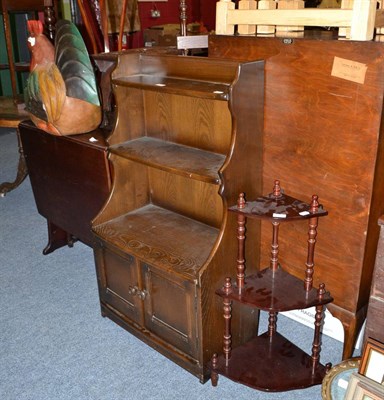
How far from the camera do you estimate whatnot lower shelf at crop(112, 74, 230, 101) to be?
5.54ft

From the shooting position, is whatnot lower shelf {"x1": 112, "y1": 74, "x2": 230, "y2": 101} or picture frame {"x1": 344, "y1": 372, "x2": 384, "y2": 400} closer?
picture frame {"x1": 344, "y1": 372, "x2": 384, "y2": 400}

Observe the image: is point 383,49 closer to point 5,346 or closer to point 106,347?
point 106,347

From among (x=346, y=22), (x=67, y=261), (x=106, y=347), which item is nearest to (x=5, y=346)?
(x=106, y=347)

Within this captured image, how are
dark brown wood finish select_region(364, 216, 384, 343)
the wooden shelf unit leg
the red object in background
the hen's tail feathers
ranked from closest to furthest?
dark brown wood finish select_region(364, 216, 384, 343) < the wooden shelf unit leg < the hen's tail feathers < the red object in background

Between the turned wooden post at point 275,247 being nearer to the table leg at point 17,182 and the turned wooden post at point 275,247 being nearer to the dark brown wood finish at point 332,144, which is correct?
the dark brown wood finish at point 332,144

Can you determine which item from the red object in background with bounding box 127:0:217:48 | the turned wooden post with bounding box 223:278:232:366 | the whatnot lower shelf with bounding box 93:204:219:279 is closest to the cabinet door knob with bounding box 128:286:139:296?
the whatnot lower shelf with bounding box 93:204:219:279

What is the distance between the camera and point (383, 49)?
146 cm

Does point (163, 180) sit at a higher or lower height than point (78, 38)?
lower

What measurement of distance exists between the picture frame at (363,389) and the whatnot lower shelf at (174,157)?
2.55 ft

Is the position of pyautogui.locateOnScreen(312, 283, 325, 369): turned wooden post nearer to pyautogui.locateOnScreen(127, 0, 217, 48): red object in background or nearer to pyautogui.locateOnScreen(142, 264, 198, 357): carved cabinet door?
pyautogui.locateOnScreen(142, 264, 198, 357): carved cabinet door

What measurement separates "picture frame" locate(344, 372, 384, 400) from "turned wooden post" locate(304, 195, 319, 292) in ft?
1.29

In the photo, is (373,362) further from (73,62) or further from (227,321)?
(73,62)

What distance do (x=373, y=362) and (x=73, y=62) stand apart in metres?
1.74

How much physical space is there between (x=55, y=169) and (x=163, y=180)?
0.69 meters
